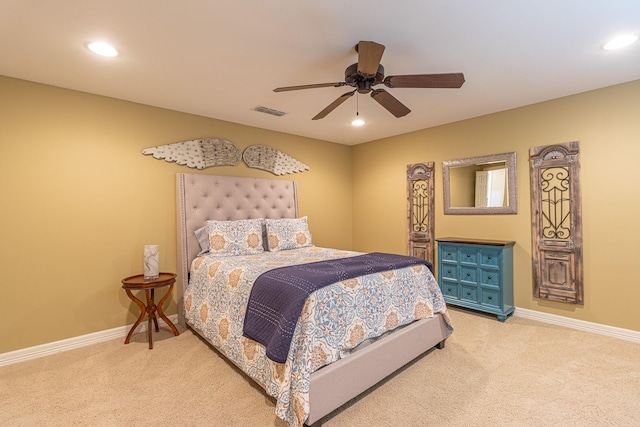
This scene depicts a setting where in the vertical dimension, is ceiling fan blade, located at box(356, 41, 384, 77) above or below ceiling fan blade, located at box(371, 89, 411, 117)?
above

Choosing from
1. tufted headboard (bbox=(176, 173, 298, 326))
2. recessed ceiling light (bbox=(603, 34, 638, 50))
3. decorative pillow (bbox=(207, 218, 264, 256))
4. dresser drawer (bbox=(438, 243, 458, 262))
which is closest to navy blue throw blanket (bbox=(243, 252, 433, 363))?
decorative pillow (bbox=(207, 218, 264, 256))

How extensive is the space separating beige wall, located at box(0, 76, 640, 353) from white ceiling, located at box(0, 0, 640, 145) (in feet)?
0.83

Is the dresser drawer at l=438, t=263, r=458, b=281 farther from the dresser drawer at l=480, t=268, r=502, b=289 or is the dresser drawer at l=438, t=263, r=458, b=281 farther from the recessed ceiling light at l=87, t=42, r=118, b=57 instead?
the recessed ceiling light at l=87, t=42, r=118, b=57

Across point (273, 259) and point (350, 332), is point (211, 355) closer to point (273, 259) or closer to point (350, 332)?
point (273, 259)

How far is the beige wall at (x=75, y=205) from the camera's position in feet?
8.42

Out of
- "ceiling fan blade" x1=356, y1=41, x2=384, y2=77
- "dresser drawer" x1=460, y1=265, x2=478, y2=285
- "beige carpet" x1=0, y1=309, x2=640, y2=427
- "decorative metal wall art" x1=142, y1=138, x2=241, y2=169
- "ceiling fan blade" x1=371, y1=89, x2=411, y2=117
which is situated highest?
"ceiling fan blade" x1=356, y1=41, x2=384, y2=77

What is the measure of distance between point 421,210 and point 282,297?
10.2 ft

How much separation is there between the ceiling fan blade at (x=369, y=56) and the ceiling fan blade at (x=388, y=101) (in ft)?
0.67

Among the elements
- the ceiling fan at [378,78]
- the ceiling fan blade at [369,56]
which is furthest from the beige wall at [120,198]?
the ceiling fan blade at [369,56]

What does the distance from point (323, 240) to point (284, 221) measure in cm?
131

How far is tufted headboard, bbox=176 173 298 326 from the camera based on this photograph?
3.33m

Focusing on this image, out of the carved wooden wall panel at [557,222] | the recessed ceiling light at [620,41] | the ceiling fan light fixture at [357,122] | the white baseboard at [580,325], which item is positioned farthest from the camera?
the ceiling fan light fixture at [357,122]

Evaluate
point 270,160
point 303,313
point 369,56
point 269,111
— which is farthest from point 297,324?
point 270,160

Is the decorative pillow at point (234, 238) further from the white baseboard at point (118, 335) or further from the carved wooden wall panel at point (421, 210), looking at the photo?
the carved wooden wall panel at point (421, 210)
